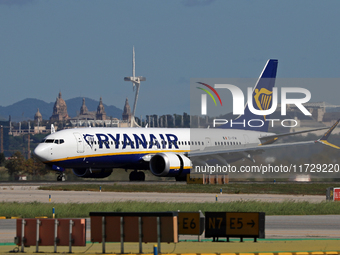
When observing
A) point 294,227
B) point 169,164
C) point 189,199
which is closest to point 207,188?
point 169,164

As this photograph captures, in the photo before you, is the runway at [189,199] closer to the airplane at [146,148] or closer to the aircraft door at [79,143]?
the airplane at [146,148]

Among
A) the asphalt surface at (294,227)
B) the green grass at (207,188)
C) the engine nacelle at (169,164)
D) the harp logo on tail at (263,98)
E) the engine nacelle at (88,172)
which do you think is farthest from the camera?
the harp logo on tail at (263,98)

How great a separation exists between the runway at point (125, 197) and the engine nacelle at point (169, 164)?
8.56 meters

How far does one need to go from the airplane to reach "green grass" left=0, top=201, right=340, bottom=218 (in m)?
17.5

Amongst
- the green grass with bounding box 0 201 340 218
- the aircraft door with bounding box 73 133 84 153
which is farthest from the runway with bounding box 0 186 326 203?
the aircraft door with bounding box 73 133 84 153

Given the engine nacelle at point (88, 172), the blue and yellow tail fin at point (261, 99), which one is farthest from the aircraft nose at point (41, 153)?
the blue and yellow tail fin at point (261, 99)

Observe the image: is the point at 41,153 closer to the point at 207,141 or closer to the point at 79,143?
the point at 79,143

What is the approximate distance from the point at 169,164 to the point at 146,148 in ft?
12.4

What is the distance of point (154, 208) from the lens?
107ft

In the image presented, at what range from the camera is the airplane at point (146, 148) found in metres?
53.6

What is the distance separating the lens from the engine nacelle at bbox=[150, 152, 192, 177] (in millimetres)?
55031

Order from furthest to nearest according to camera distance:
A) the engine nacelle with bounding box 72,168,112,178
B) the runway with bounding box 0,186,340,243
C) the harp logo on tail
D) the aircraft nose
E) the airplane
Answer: the harp logo on tail → the engine nacelle with bounding box 72,168,112,178 → the airplane → the aircraft nose → the runway with bounding box 0,186,340,243

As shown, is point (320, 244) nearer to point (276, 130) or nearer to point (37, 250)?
Answer: point (37, 250)

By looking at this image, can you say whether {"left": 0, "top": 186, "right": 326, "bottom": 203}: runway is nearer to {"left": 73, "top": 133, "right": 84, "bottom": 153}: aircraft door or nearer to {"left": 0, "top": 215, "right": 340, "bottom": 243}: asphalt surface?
{"left": 73, "top": 133, "right": 84, "bottom": 153}: aircraft door
